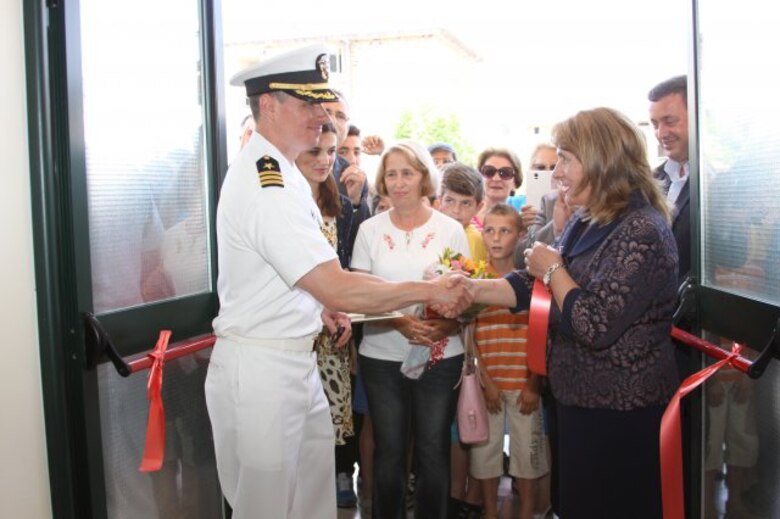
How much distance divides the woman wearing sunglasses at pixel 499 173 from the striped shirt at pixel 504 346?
2.60 ft

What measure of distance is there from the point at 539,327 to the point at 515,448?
1.38 metres

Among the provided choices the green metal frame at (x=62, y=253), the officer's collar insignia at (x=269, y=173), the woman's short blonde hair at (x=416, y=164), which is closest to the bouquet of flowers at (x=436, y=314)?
the woman's short blonde hair at (x=416, y=164)

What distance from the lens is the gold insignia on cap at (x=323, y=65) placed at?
2225mm

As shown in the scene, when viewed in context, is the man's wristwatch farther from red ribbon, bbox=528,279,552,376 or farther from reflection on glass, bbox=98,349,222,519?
reflection on glass, bbox=98,349,222,519

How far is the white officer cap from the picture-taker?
7.02ft

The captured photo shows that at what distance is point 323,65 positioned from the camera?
2246 millimetres

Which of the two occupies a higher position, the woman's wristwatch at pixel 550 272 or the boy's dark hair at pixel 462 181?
the boy's dark hair at pixel 462 181

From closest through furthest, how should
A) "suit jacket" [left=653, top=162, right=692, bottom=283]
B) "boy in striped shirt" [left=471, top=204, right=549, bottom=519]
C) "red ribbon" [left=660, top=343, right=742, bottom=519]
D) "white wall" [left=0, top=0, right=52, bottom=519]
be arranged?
"white wall" [left=0, top=0, right=52, bottom=519] < "red ribbon" [left=660, top=343, right=742, bottom=519] < "suit jacket" [left=653, top=162, right=692, bottom=283] < "boy in striped shirt" [left=471, top=204, right=549, bottom=519]

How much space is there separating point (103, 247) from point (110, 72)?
1.74 feet

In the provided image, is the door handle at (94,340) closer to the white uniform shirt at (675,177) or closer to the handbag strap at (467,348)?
the handbag strap at (467,348)

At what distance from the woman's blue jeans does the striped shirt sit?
0.39 metres

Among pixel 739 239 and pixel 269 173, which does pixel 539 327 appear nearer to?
pixel 739 239

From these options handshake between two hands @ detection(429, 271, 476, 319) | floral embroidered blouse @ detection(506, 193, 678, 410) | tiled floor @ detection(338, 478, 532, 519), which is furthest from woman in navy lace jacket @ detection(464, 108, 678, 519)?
tiled floor @ detection(338, 478, 532, 519)

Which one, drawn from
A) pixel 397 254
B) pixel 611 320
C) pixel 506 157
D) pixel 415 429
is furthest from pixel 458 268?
pixel 506 157
